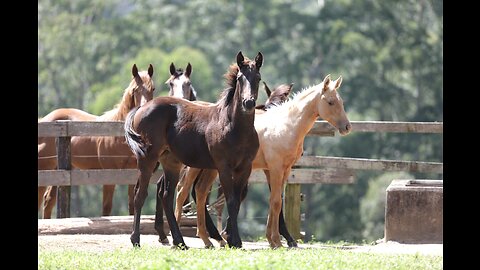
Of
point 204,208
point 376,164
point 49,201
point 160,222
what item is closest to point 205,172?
point 204,208

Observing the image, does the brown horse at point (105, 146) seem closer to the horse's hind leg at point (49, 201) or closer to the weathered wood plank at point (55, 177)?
the horse's hind leg at point (49, 201)

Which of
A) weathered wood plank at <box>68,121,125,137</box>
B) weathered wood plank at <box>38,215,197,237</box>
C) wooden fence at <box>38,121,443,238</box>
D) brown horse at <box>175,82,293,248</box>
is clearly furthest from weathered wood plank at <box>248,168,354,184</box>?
weathered wood plank at <box>68,121,125,137</box>

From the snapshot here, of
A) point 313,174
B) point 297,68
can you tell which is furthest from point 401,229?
point 297,68

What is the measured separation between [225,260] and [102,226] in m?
4.47

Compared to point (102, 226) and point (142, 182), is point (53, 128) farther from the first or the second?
point (142, 182)

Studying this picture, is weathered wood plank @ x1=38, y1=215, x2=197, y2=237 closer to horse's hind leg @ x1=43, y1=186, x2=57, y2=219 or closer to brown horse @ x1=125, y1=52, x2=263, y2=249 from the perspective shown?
brown horse @ x1=125, y1=52, x2=263, y2=249

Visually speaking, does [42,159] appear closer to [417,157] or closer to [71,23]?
[417,157]

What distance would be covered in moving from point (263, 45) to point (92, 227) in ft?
122

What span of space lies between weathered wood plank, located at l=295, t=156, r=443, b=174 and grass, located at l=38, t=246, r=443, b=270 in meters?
4.21

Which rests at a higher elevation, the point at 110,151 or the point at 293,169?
the point at 110,151

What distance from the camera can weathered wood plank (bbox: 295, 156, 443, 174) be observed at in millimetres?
15195

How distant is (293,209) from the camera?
15.1 m

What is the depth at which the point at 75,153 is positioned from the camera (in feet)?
52.4

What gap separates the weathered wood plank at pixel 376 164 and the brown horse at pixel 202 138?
10.5ft
